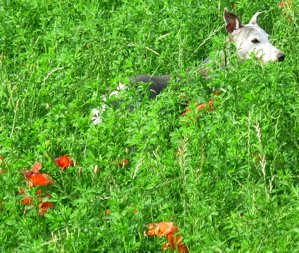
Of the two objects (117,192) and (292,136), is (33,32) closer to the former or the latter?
(292,136)

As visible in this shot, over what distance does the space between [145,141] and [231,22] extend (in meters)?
3.59

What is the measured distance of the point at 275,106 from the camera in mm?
6758

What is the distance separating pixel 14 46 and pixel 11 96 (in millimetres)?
2322

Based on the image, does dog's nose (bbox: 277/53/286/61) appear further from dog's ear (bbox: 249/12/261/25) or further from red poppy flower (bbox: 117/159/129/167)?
red poppy flower (bbox: 117/159/129/167)

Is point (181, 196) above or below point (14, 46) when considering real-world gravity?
above

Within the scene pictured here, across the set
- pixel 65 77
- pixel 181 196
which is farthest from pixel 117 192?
pixel 65 77

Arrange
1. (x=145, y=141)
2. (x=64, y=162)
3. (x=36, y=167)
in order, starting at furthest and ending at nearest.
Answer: (x=145, y=141), (x=64, y=162), (x=36, y=167)

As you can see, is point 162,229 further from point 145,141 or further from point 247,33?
point 247,33

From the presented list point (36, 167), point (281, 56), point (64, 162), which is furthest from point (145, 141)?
point (281, 56)

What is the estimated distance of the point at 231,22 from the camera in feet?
31.8

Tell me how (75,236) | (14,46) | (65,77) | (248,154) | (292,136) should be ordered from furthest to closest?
(14,46) → (65,77) → (292,136) → (248,154) → (75,236)

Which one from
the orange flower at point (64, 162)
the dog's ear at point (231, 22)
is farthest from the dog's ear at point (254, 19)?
the orange flower at point (64, 162)

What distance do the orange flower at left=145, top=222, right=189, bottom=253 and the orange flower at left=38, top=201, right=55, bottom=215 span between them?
2.07 feet

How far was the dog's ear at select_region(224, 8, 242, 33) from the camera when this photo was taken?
9.56m
